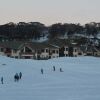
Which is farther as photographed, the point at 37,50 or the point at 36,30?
the point at 36,30

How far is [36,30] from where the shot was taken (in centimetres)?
10369

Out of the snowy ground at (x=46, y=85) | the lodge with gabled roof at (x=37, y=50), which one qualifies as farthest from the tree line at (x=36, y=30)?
the snowy ground at (x=46, y=85)

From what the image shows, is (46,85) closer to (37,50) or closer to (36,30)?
(37,50)

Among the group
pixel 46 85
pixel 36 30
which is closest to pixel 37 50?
pixel 46 85

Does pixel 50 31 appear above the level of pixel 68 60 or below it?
above

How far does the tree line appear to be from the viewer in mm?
100000

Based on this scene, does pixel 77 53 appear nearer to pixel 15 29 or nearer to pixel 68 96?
pixel 15 29

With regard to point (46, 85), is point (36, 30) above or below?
above

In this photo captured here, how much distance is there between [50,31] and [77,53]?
42183mm

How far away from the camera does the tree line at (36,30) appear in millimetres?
100000

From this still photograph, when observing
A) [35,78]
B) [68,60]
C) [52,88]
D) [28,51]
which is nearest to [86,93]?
[52,88]

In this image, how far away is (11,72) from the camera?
34.9m

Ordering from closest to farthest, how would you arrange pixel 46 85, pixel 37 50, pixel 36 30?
pixel 46 85
pixel 37 50
pixel 36 30

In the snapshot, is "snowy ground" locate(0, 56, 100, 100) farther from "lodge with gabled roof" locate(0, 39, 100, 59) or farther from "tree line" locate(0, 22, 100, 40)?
"tree line" locate(0, 22, 100, 40)
